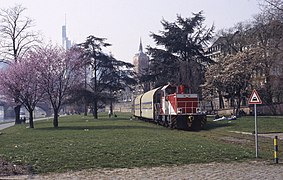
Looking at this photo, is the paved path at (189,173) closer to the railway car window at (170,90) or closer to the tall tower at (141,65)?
the railway car window at (170,90)

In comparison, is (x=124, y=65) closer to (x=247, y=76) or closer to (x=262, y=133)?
(x=247, y=76)

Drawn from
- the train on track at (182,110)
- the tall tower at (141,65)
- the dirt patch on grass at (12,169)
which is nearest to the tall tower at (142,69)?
the tall tower at (141,65)

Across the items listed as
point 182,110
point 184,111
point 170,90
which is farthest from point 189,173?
point 170,90

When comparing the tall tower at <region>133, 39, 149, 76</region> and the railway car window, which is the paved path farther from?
the tall tower at <region>133, 39, 149, 76</region>

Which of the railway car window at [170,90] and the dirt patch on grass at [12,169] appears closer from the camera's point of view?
the dirt patch on grass at [12,169]

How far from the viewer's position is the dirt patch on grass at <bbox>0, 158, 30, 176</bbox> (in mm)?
11945

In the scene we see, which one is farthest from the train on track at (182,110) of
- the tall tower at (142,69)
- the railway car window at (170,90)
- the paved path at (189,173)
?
the tall tower at (142,69)

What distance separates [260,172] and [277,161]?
218cm

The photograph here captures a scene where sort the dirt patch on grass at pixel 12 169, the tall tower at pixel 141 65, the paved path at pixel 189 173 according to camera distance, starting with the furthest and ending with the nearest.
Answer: the tall tower at pixel 141 65
the dirt patch on grass at pixel 12 169
the paved path at pixel 189 173

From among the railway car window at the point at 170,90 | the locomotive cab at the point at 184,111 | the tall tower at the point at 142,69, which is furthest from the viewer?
the tall tower at the point at 142,69

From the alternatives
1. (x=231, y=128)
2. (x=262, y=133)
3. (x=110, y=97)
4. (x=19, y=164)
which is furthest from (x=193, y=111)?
(x=110, y=97)

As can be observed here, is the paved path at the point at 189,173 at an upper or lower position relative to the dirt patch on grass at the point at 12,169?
lower

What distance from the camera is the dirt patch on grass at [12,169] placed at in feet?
39.2

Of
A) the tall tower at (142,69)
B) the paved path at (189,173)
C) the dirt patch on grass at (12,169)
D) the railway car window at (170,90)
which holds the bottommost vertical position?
the paved path at (189,173)
